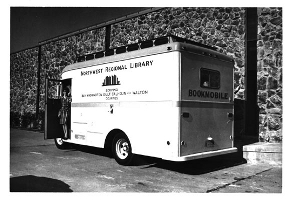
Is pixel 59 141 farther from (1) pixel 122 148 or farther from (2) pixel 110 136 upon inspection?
(1) pixel 122 148

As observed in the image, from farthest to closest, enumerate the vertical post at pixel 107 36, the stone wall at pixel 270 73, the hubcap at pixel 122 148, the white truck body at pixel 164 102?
the vertical post at pixel 107 36
the stone wall at pixel 270 73
the hubcap at pixel 122 148
the white truck body at pixel 164 102

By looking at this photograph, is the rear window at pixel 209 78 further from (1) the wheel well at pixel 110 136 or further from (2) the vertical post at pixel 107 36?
(2) the vertical post at pixel 107 36

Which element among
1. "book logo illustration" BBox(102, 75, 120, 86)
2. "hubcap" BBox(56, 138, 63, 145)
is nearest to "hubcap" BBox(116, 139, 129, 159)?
"book logo illustration" BBox(102, 75, 120, 86)

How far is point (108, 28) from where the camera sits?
13.0 metres

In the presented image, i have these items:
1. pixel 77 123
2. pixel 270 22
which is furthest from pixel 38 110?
pixel 270 22

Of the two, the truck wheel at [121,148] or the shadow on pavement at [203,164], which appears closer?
the shadow on pavement at [203,164]

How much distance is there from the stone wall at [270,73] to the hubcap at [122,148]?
4.21m

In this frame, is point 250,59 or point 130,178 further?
point 250,59

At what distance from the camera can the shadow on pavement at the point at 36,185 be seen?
5.31 metres

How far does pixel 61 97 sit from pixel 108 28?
15.4 ft

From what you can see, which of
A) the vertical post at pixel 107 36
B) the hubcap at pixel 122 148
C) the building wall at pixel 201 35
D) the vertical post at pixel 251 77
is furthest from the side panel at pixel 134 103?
the vertical post at pixel 107 36

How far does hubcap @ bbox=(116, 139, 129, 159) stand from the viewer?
23.8ft

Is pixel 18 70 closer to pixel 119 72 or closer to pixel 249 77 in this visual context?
pixel 119 72

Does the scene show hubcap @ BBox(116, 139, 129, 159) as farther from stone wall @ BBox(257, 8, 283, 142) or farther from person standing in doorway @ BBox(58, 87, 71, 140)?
stone wall @ BBox(257, 8, 283, 142)
